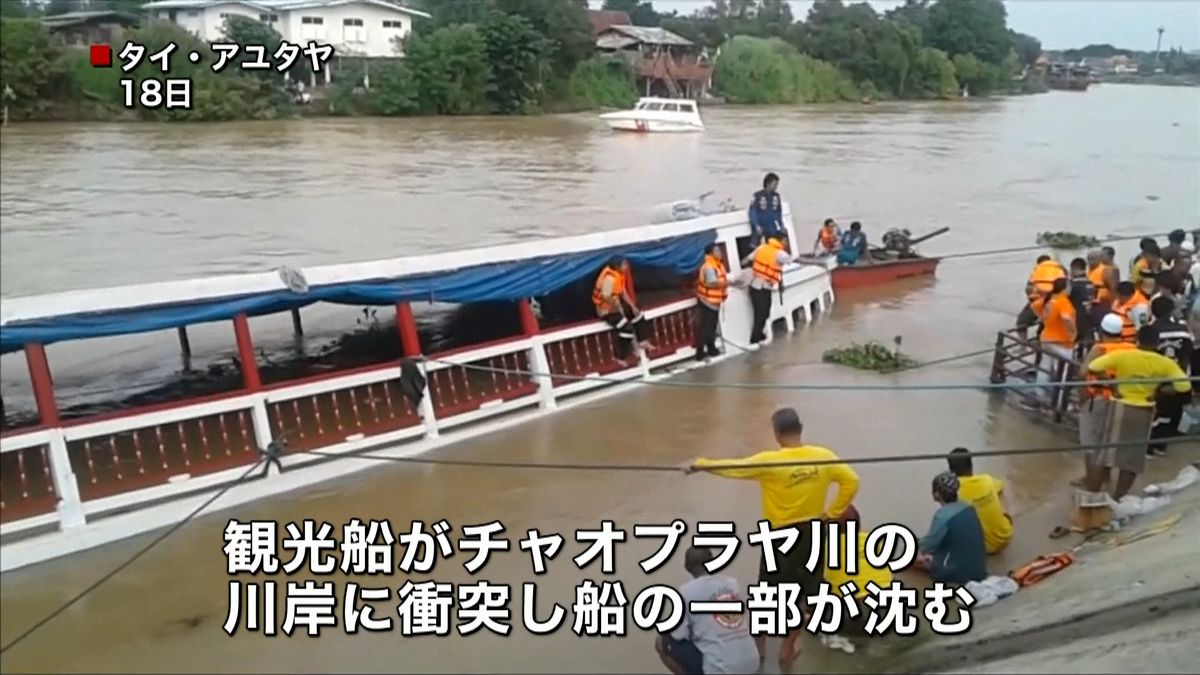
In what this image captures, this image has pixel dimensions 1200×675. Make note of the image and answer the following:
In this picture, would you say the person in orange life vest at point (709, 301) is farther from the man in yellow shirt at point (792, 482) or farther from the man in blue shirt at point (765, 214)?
the man in yellow shirt at point (792, 482)

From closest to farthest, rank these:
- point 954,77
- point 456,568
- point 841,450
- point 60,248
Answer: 1. point 456,568
2. point 841,450
3. point 60,248
4. point 954,77

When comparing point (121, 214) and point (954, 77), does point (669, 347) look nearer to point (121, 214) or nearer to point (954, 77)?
point (121, 214)

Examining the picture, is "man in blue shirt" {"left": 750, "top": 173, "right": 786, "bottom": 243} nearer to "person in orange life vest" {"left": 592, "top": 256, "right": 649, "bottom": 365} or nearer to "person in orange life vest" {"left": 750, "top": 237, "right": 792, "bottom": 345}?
"person in orange life vest" {"left": 750, "top": 237, "right": 792, "bottom": 345}

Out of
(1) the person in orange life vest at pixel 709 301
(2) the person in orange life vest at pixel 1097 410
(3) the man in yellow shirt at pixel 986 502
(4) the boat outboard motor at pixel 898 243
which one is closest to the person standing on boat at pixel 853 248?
(4) the boat outboard motor at pixel 898 243

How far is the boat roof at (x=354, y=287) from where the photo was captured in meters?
6.77

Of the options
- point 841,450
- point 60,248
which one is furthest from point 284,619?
point 60,248

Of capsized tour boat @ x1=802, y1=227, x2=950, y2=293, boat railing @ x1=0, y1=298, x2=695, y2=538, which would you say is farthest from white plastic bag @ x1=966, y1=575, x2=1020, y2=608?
capsized tour boat @ x1=802, y1=227, x2=950, y2=293

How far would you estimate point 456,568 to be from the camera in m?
6.68

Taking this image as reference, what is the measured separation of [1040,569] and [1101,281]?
520 centimetres

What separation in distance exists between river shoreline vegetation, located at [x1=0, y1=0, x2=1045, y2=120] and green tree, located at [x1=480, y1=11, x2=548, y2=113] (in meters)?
0.03

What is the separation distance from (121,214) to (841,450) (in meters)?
14.5

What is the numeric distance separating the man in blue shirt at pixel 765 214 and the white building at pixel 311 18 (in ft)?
14.6

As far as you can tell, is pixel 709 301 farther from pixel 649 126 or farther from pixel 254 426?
pixel 649 126

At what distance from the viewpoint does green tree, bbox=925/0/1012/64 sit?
900 inches
